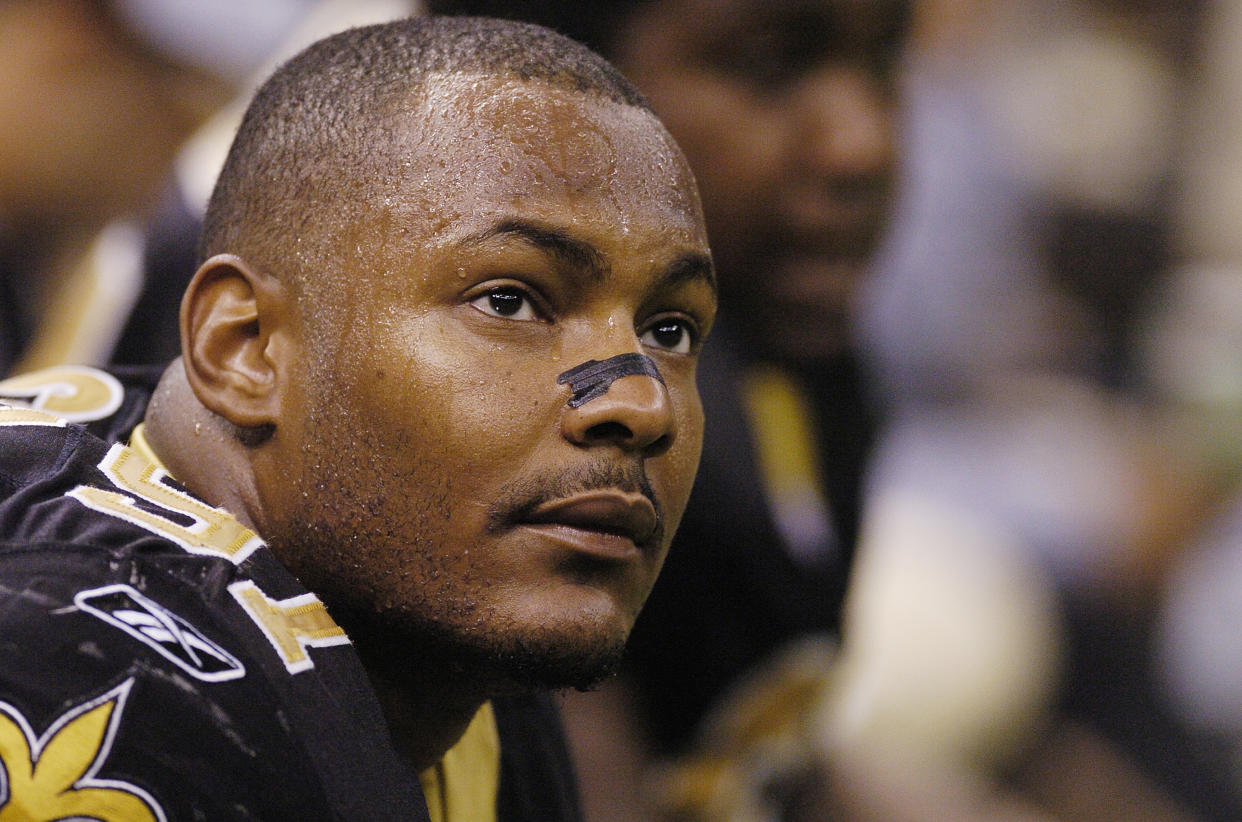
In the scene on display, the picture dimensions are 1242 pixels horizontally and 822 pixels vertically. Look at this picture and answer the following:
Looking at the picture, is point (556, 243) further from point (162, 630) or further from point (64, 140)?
point (64, 140)

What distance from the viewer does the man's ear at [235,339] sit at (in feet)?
4.80

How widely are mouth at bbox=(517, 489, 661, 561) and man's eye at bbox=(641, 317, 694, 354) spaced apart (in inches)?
8.8

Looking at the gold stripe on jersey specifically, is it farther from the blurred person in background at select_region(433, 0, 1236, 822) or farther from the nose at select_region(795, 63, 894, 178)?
the nose at select_region(795, 63, 894, 178)

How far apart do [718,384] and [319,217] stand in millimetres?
1538

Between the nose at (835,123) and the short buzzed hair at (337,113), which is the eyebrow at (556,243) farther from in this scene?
the nose at (835,123)

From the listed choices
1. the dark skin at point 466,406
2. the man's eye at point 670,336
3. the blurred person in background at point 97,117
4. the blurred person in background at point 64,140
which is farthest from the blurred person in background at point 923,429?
the dark skin at point 466,406

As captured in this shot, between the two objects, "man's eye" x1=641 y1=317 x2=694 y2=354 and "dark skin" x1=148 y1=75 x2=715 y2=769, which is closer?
"dark skin" x1=148 y1=75 x2=715 y2=769

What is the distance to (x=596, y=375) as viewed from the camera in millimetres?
1398

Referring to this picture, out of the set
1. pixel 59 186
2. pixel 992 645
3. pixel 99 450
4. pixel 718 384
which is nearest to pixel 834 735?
pixel 992 645

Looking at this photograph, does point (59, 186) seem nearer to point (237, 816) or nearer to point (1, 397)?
point (1, 397)

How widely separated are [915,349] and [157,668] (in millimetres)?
4174

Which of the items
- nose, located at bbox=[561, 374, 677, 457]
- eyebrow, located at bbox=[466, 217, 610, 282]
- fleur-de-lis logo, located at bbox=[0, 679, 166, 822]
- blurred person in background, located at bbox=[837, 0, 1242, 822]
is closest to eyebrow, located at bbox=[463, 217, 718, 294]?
eyebrow, located at bbox=[466, 217, 610, 282]

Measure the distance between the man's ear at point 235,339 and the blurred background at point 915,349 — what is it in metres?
1.05

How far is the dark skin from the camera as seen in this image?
4.50 feet
